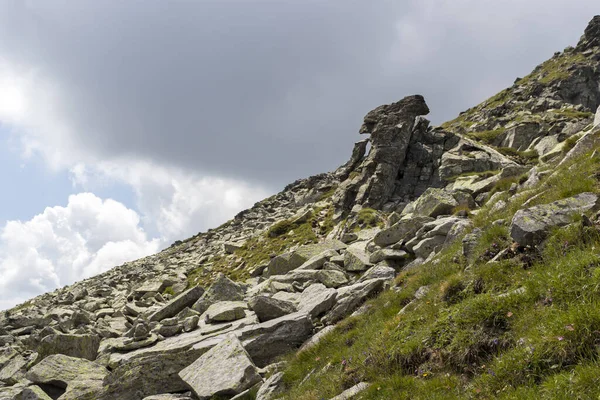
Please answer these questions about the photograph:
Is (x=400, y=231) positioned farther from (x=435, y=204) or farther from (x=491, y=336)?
(x=491, y=336)

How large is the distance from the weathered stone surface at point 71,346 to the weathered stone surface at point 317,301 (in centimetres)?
1130

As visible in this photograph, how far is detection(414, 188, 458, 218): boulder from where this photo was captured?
79.3ft

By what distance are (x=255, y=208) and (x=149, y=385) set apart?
90816mm

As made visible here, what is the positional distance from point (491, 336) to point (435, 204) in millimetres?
18861

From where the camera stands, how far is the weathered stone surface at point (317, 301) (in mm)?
15670

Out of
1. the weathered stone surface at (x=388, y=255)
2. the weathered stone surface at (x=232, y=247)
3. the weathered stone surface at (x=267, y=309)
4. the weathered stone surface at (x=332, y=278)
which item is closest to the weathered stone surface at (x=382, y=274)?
the weathered stone surface at (x=332, y=278)

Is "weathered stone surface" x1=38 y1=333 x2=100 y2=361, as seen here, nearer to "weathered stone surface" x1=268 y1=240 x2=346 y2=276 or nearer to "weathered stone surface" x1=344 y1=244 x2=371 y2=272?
"weathered stone surface" x1=268 y1=240 x2=346 y2=276

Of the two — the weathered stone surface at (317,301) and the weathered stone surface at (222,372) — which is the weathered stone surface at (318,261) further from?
the weathered stone surface at (222,372)

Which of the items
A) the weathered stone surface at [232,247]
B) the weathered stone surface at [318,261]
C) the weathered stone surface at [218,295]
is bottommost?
the weathered stone surface at [318,261]

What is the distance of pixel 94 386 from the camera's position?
46.2ft

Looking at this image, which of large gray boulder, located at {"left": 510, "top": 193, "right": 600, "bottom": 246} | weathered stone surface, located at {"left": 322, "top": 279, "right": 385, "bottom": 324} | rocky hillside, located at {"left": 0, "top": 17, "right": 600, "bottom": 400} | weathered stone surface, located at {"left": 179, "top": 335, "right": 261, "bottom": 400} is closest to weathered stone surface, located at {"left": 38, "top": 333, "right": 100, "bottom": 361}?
rocky hillside, located at {"left": 0, "top": 17, "right": 600, "bottom": 400}

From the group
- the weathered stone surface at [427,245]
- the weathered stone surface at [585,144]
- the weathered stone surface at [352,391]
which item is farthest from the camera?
the weathered stone surface at [427,245]

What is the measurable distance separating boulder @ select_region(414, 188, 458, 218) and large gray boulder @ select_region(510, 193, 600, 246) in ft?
47.3

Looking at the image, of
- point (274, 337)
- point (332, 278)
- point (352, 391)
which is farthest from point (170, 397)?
point (332, 278)
